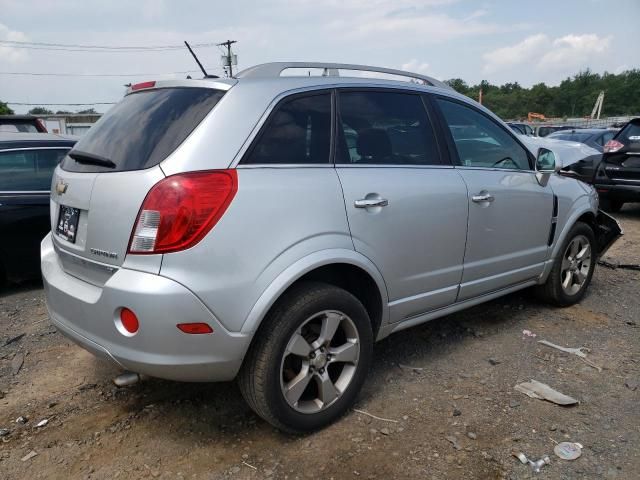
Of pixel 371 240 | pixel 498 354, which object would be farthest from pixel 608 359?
pixel 371 240

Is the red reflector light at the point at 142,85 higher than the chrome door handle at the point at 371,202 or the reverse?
higher

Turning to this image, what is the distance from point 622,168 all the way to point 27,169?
26.5ft

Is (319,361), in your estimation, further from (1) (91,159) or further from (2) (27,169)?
(2) (27,169)

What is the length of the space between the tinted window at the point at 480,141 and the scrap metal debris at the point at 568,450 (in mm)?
1723

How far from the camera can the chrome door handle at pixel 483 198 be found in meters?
3.38

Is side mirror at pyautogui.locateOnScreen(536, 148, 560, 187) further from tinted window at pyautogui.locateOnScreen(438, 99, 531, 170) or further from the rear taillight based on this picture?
the rear taillight

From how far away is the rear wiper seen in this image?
2.52m

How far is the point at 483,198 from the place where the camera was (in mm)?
3432

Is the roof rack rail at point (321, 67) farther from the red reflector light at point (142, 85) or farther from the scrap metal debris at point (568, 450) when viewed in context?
the scrap metal debris at point (568, 450)

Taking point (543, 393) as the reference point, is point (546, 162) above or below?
above

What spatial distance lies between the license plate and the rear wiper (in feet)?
0.80

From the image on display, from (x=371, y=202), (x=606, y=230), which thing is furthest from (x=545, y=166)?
(x=371, y=202)

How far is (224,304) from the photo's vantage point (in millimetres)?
2270

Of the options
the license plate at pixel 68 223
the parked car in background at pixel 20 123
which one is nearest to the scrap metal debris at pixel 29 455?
the license plate at pixel 68 223
